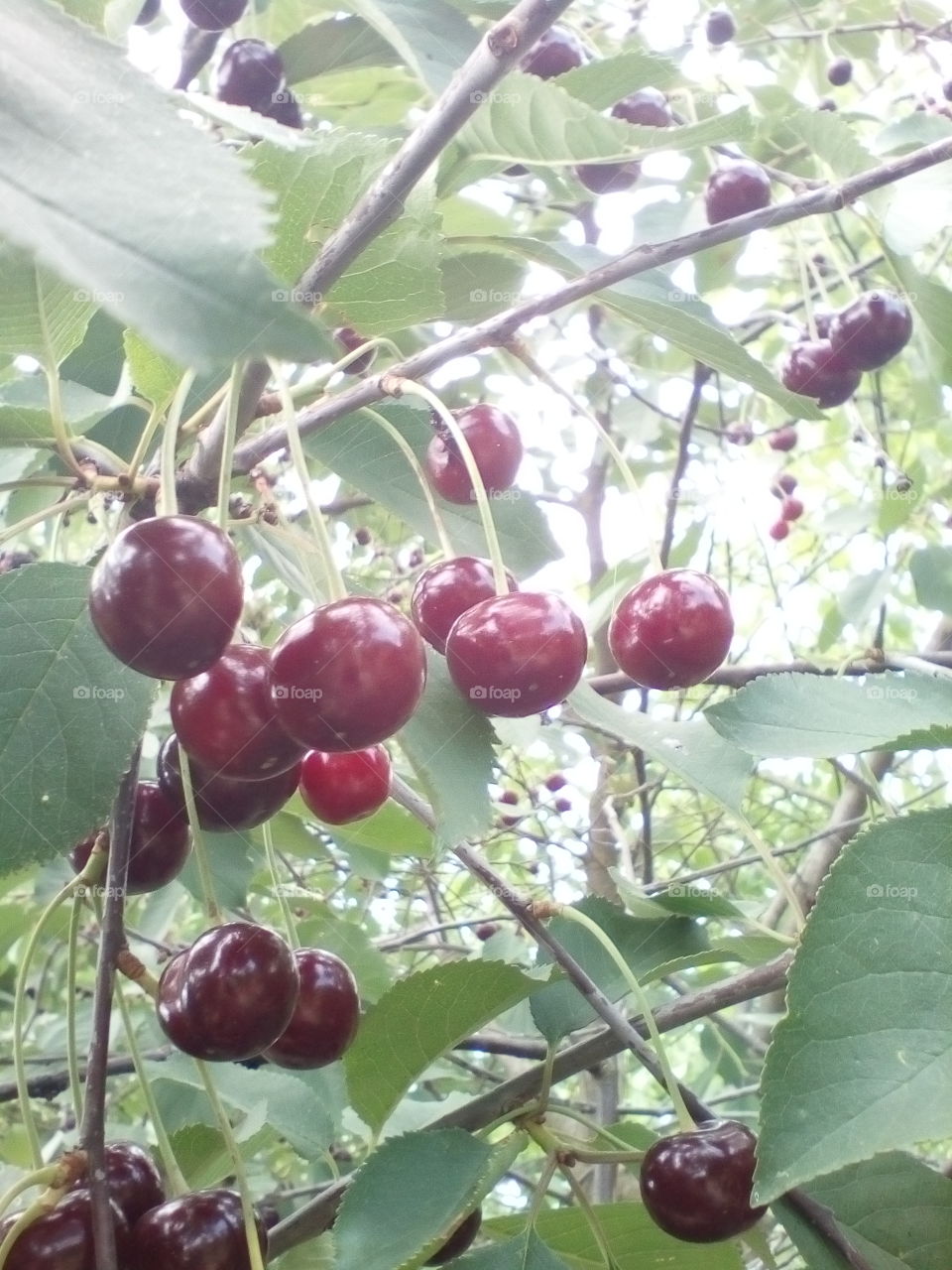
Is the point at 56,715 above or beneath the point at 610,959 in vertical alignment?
above

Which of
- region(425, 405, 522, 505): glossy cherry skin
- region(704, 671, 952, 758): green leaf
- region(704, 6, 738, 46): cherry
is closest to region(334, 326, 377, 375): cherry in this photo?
region(425, 405, 522, 505): glossy cherry skin

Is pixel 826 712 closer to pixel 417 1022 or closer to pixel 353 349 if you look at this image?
pixel 417 1022

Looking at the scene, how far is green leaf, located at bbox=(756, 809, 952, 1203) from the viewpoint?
2.06 feet

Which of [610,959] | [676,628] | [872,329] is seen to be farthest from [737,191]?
[610,959]

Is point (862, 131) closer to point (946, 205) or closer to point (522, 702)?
point (946, 205)

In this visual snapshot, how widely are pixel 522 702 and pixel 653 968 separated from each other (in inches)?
14.0

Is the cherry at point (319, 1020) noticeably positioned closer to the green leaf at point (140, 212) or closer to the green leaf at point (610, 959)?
the green leaf at point (610, 959)

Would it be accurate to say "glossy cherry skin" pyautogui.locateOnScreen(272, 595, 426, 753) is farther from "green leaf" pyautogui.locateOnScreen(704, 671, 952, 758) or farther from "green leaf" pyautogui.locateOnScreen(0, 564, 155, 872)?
"green leaf" pyautogui.locateOnScreen(704, 671, 952, 758)

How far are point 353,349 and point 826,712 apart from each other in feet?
1.83

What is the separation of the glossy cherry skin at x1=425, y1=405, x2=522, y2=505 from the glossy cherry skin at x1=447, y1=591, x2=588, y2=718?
0.26 meters

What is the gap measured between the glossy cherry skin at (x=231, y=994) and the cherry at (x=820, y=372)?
1320 millimetres

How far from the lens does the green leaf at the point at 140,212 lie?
0.35 metres

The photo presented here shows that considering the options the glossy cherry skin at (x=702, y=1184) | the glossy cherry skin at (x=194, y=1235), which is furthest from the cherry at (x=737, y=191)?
the glossy cherry skin at (x=194, y=1235)

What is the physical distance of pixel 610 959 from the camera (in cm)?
112
